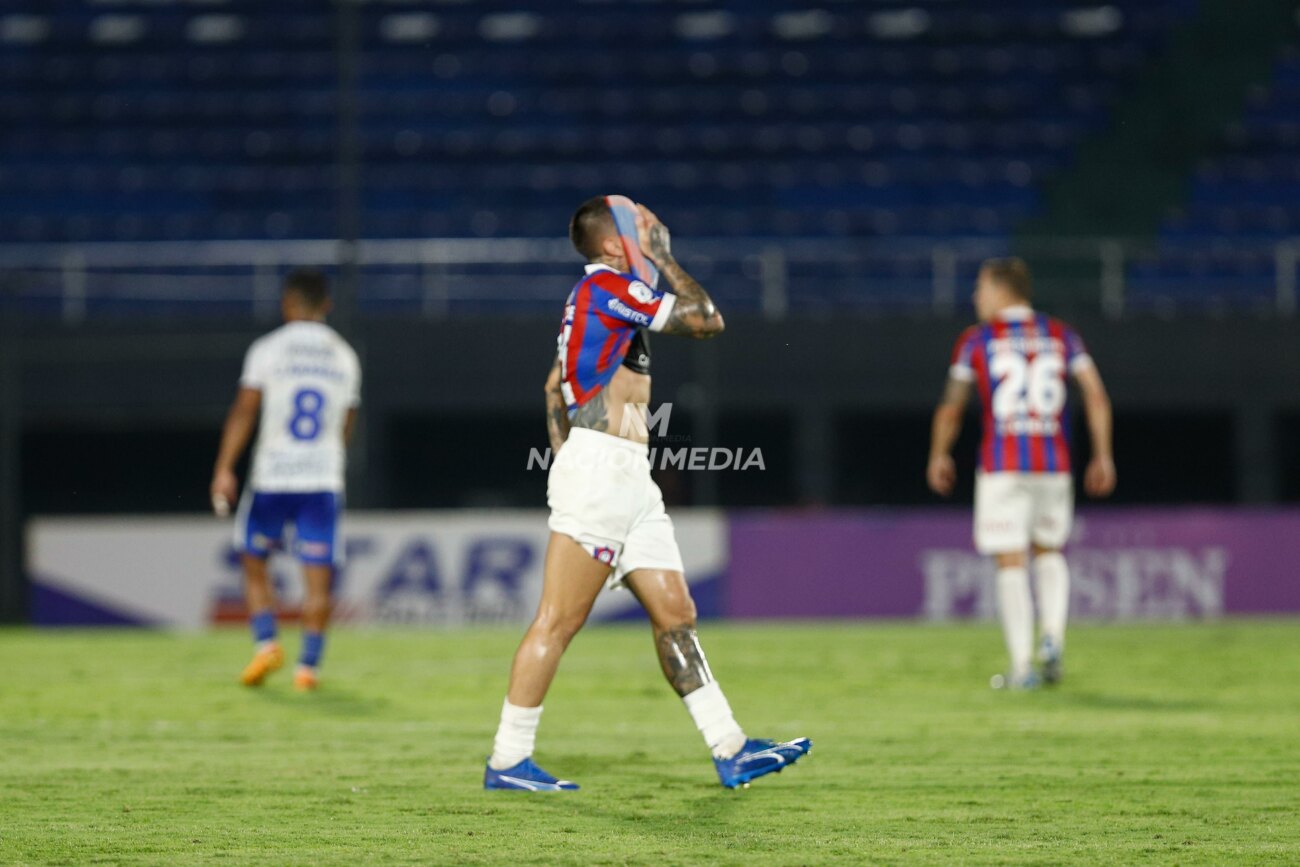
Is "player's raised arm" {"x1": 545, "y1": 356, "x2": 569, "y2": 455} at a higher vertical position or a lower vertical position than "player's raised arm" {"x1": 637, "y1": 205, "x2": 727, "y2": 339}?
lower

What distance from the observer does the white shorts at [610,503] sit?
18.5 feet

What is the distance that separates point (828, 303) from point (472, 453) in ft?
16.4

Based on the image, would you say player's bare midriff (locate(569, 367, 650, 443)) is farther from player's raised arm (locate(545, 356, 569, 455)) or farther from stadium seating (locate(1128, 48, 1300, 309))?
stadium seating (locate(1128, 48, 1300, 309))

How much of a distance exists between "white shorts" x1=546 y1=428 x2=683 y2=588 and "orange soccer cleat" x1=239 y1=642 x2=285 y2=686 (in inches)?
150

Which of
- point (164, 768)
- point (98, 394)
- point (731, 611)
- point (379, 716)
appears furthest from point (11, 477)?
point (164, 768)

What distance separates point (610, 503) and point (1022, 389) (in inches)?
161

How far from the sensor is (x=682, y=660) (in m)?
5.65

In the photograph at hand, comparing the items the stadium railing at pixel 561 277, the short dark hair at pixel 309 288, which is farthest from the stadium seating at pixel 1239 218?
the short dark hair at pixel 309 288

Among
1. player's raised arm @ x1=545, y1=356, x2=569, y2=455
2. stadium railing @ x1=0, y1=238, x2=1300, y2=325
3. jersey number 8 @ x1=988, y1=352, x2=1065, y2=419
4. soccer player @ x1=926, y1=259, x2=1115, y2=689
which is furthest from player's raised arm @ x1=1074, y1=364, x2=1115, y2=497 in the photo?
stadium railing @ x1=0, y1=238, x2=1300, y2=325

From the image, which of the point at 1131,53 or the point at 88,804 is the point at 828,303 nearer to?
the point at 1131,53

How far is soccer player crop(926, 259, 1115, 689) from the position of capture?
9.10 m

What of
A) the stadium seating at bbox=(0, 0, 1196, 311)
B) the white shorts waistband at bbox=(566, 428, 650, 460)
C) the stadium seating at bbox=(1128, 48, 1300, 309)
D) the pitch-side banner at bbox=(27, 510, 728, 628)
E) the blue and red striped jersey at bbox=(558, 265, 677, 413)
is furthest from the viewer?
the stadium seating at bbox=(0, 0, 1196, 311)

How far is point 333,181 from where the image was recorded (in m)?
22.0

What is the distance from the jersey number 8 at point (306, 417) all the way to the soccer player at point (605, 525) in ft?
12.0
